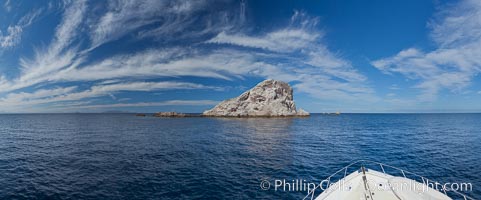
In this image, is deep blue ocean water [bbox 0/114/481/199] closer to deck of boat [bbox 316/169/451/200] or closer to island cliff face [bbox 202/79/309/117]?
deck of boat [bbox 316/169/451/200]

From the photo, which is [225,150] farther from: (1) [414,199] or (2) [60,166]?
(1) [414,199]

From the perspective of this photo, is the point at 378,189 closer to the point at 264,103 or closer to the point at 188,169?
the point at 188,169

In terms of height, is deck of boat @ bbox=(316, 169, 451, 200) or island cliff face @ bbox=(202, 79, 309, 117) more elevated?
island cliff face @ bbox=(202, 79, 309, 117)

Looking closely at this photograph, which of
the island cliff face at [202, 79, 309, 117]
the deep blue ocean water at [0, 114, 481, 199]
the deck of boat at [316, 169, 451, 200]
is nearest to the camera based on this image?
the deck of boat at [316, 169, 451, 200]

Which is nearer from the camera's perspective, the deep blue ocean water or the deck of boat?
the deck of boat

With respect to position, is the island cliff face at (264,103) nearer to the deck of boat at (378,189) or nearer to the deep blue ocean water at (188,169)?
the deep blue ocean water at (188,169)

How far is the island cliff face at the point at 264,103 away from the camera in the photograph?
132 meters

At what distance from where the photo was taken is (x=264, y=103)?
13325 centimetres

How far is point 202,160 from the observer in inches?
987

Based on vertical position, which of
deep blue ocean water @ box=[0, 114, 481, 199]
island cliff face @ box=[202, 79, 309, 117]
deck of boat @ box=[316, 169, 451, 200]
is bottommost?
deep blue ocean water @ box=[0, 114, 481, 199]

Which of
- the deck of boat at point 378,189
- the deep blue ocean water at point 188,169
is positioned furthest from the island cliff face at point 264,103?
the deck of boat at point 378,189

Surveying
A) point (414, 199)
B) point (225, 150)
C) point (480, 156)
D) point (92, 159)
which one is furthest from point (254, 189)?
point (480, 156)

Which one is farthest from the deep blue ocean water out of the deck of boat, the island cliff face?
the island cliff face

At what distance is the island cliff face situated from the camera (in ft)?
435
